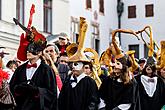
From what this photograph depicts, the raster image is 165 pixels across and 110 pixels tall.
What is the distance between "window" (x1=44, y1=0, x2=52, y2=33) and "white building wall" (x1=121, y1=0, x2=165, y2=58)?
31.1 ft

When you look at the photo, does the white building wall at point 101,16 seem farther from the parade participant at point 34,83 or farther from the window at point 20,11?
the parade participant at point 34,83

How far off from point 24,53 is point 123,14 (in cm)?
2789

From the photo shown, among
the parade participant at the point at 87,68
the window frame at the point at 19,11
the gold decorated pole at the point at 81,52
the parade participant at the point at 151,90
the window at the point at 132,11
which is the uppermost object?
the window at the point at 132,11

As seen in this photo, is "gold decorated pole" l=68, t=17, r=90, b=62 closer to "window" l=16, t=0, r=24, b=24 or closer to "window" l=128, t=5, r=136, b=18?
"window" l=16, t=0, r=24, b=24

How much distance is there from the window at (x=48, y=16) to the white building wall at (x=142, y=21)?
9.48 meters

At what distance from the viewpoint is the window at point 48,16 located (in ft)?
87.7

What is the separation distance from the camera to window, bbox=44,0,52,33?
2673cm

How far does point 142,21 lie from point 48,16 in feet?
33.8

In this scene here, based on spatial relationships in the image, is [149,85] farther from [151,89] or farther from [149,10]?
[149,10]

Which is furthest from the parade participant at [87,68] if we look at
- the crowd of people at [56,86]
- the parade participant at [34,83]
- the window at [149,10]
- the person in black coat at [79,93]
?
the window at [149,10]

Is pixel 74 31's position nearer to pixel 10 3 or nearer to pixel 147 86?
pixel 10 3

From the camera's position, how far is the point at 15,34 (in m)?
23.5

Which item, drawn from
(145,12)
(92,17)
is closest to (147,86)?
(92,17)

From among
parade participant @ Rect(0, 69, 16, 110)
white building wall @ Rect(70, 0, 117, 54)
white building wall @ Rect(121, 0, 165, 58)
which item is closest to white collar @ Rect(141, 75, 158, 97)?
parade participant @ Rect(0, 69, 16, 110)
